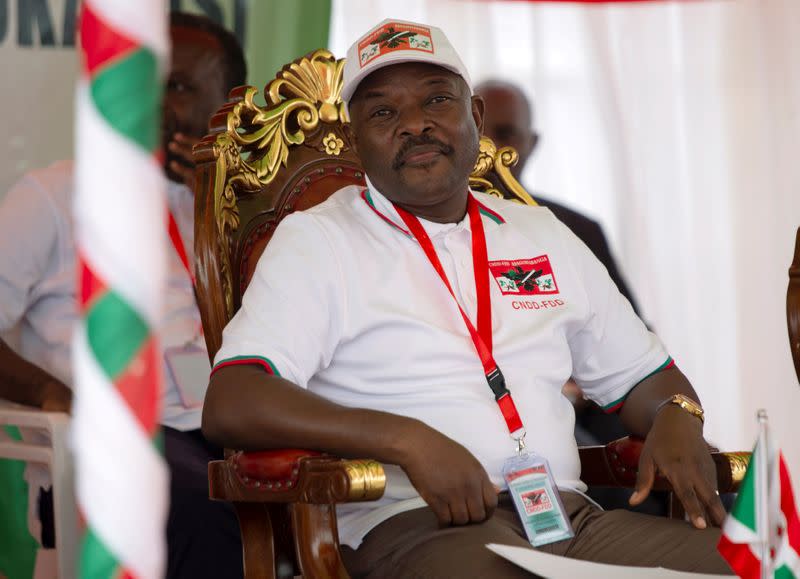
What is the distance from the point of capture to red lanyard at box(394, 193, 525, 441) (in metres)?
2.15

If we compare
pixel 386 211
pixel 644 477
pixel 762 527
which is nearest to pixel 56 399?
pixel 386 211

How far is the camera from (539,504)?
2.02 metres

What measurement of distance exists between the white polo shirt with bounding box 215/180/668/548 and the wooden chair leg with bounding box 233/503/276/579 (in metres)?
0.16

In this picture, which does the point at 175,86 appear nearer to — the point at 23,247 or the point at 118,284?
the point at 23,247

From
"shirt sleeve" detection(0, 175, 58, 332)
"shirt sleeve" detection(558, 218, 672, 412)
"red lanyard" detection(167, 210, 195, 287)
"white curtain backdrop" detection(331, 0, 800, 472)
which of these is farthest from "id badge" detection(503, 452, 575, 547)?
"white curtain backdrop" detection(331, 0, 800, 472)

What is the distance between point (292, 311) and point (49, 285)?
1260 mm

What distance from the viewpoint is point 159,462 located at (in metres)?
0.82

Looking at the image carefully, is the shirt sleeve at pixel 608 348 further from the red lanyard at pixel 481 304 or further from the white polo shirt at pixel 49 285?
the white polo shirt at pixel 49 285

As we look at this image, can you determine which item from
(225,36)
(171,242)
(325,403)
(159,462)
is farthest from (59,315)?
(159,462)

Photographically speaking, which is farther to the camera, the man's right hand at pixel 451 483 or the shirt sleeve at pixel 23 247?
the shirt sleeve at pixel 23 247

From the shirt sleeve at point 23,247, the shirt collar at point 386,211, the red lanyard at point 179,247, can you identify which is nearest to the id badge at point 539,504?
the shirt collar at point 386,211

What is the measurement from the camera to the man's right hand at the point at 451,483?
5.97 feet

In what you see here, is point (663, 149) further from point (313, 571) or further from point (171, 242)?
point (313, 571)

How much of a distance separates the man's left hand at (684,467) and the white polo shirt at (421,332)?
18 centimetres
